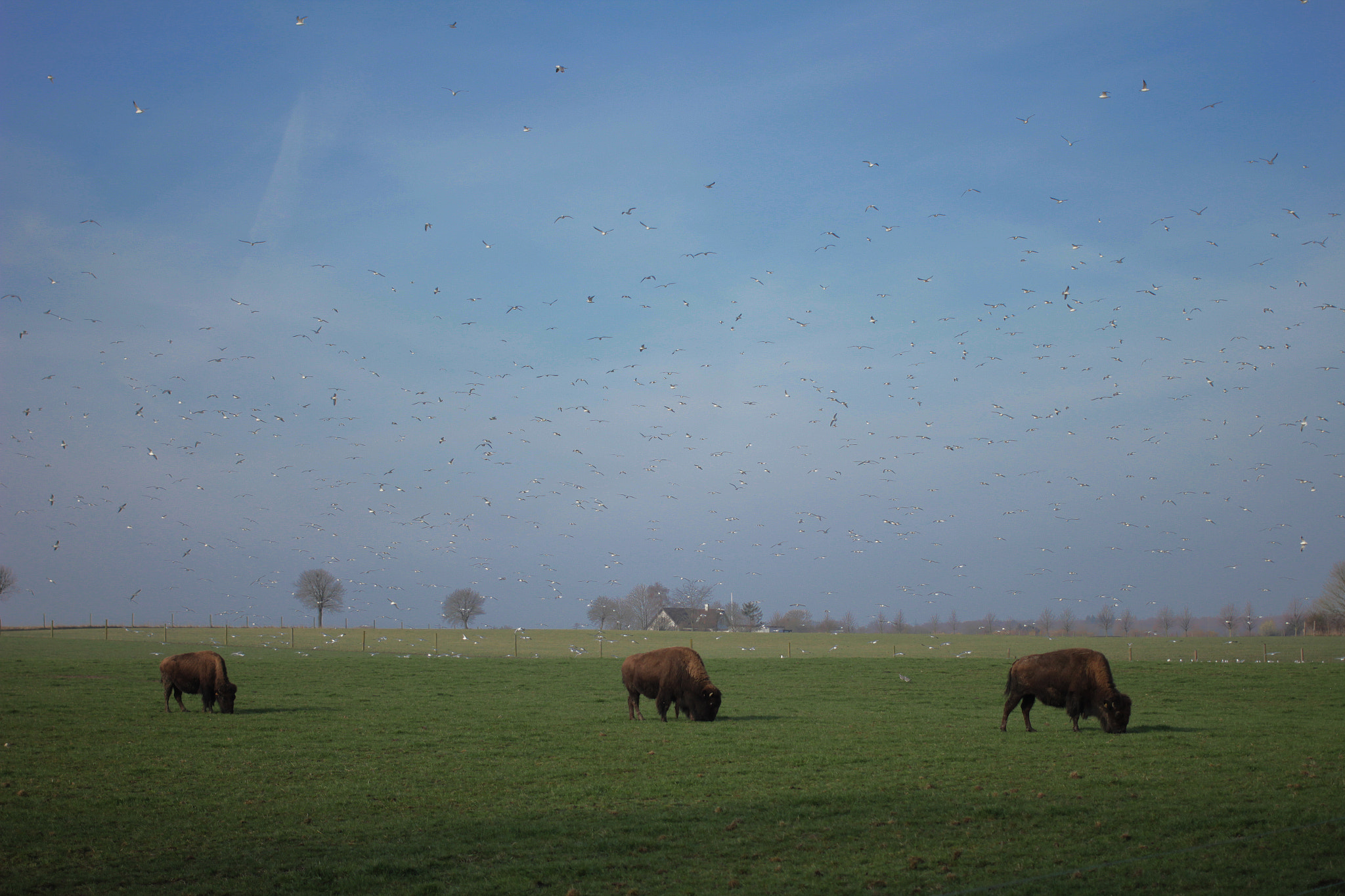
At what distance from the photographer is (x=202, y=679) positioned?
26734 millimetres

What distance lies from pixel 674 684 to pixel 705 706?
1.16 metres

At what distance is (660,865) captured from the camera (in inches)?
399

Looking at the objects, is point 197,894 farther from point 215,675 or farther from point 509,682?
point 509,682

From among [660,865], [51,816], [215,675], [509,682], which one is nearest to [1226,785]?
[660,865]

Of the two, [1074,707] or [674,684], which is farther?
[674,684]

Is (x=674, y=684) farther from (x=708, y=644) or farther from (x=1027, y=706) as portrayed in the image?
(x=708, y=644)

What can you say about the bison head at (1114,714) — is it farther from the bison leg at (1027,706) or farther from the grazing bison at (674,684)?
the grazing bison at (674,684)

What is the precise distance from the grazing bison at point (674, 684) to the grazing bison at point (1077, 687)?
799 cm

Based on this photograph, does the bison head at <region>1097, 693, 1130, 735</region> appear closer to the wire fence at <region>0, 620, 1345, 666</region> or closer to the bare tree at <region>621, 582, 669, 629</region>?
the wire fence at <region>0, 620, 1345, 666</region>

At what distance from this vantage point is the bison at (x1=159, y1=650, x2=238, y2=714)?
26531 millimetres

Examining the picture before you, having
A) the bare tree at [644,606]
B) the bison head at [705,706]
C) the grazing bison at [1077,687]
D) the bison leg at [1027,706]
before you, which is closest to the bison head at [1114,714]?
the grazing bison at [1077,687]

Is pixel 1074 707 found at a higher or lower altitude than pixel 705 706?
higher

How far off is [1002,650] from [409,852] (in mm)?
76859

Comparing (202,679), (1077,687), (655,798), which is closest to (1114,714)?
(1077,687)
